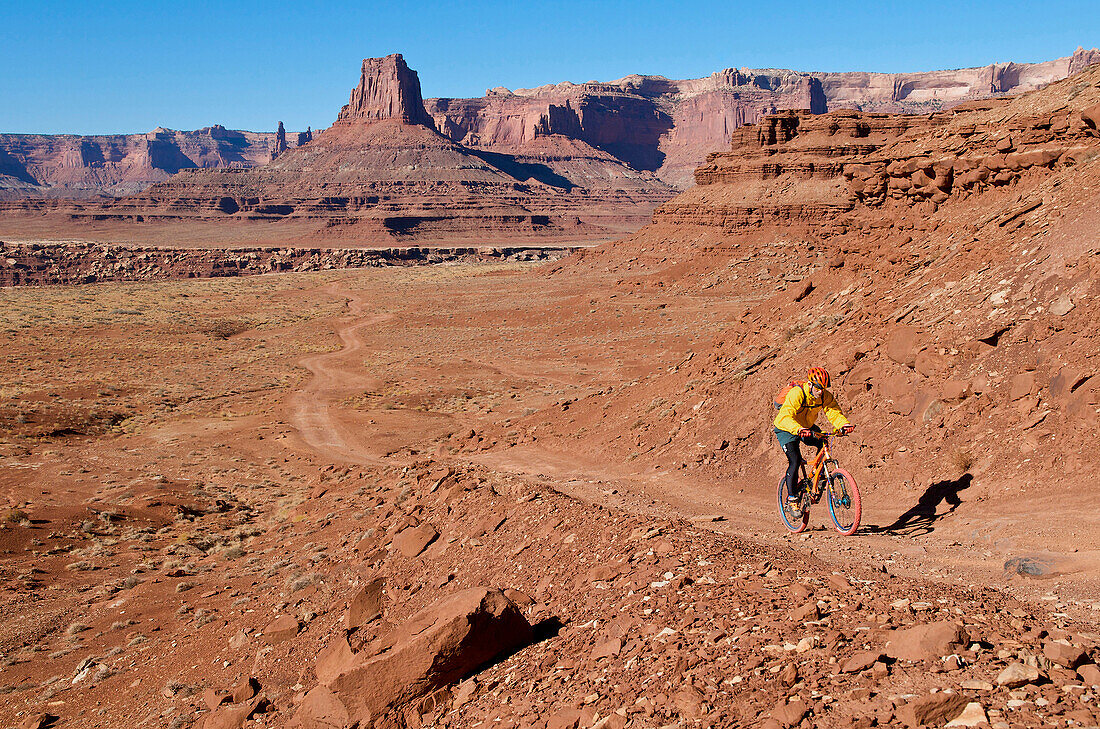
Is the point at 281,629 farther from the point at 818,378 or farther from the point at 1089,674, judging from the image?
the point at 1089,674

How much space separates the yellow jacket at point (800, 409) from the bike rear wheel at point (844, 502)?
24.1 inches

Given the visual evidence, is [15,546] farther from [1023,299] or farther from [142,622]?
[1023,299]

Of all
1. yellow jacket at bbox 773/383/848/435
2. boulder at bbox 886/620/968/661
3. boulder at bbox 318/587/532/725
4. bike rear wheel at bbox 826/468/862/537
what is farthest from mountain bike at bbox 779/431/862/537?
boulder at bbox 318/587/532/725

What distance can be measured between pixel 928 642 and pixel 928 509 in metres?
4.64

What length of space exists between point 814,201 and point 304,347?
35954mm

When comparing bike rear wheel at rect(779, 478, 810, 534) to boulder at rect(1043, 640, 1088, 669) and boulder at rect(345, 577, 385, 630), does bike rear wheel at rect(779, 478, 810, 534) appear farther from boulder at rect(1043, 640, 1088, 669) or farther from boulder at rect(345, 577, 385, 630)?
boulder at rect(345, 577, 385, 630)

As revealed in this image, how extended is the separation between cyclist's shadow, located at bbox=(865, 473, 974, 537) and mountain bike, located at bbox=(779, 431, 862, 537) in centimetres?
42

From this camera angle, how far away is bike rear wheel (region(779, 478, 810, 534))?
8742 mm

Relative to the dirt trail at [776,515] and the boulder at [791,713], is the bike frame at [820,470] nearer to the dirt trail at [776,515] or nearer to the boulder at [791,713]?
the dirt trail at [776,515]

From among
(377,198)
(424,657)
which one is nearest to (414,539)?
(424,657)

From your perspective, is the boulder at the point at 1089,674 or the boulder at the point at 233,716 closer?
the boulder at the point at 1089,674

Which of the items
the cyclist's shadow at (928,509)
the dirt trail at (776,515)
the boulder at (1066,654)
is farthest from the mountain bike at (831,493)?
the boulder at (1066,654)

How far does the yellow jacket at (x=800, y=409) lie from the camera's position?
27.9 feet

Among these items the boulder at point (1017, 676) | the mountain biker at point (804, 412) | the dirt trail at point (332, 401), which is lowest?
the dirt trail at point (332, 401)
